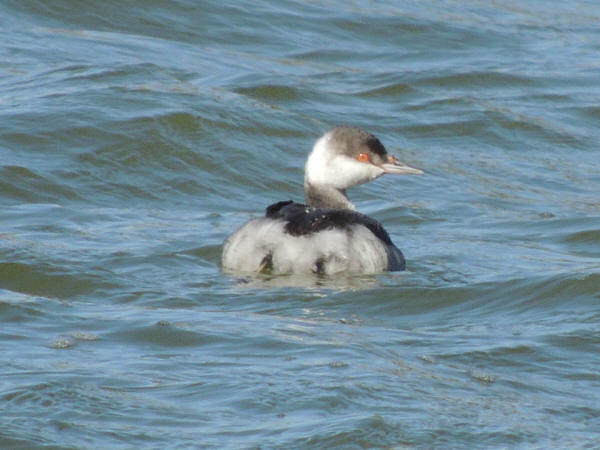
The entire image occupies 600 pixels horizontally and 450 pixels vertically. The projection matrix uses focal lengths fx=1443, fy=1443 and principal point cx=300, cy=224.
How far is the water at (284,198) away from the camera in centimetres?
594

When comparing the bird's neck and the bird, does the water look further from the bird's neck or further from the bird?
the bird's neck

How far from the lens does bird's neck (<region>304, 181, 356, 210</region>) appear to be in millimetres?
9555

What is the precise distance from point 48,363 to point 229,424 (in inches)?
44.6

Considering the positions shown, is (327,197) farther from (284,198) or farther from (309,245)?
(284,198)

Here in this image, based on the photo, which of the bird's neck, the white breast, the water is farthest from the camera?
the bird's neck

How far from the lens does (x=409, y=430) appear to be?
5656 millimetres

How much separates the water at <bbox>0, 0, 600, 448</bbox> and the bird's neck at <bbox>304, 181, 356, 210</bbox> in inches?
23.9

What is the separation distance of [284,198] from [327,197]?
242 centimetres

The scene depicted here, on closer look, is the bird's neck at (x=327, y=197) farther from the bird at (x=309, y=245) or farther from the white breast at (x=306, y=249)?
the white breast at (x=306, y=249)

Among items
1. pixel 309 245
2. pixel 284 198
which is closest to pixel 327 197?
pixel 309 245

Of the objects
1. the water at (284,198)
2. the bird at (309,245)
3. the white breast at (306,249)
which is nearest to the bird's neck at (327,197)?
the water at (284,198)

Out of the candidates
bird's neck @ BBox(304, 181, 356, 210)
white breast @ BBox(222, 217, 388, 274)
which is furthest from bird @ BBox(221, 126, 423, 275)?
bird's neck @ BBox(304, 181, 356, 210)

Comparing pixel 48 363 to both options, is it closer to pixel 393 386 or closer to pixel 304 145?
pixel 393 386

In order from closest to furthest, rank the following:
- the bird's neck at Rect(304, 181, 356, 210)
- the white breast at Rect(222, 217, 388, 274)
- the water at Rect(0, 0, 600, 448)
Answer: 1. the water at Rect(0, 0, 600, 448)
2. the white breast at Rect(222, 217, 388, 274)
3. the bird's neck at Rect(304, 181, 356, 210)
